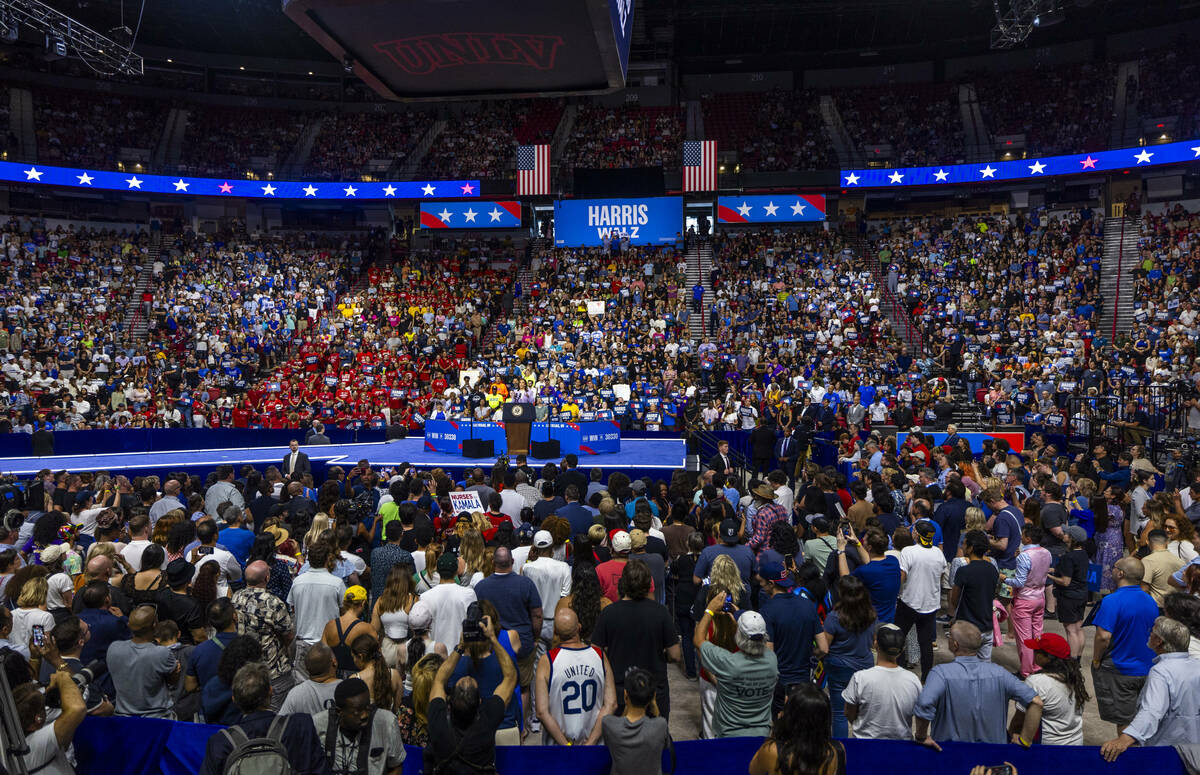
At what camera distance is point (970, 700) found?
4820mm

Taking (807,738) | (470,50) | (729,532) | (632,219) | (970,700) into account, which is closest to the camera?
(807,738)

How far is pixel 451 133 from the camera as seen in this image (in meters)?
40.8

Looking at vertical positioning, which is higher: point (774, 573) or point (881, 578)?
point (774, 573)

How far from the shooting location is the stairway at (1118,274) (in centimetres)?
2719

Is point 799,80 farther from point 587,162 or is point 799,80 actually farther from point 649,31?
point 587,162

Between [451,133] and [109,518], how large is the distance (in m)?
35.8

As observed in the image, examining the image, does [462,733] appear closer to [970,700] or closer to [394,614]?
[394,614]

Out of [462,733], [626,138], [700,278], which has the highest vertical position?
[626,138]

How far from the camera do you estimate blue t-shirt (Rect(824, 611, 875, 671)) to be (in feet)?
19.4

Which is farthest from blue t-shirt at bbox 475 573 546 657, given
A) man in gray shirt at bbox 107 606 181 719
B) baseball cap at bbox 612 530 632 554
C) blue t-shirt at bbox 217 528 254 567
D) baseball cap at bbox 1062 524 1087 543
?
baseball cap at bbox 1062 524 1087 543

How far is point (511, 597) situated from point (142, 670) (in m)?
2.48

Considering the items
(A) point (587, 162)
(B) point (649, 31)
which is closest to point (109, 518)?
(A) point (587, 162)

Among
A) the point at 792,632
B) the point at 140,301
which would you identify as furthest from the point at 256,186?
the point at 792,632

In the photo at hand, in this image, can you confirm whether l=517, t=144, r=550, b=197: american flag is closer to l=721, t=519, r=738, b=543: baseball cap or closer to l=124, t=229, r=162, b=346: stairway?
l=124, t=229, r=162, b=346: stairway
